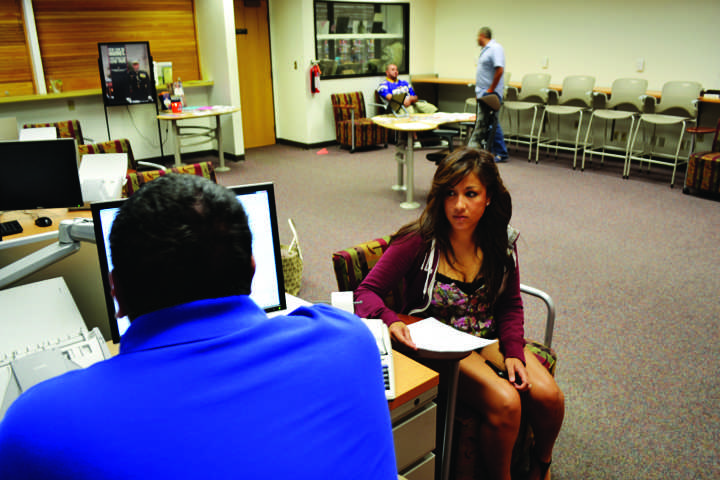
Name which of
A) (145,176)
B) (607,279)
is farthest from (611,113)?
(145,176)

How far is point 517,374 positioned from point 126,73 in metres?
5.85

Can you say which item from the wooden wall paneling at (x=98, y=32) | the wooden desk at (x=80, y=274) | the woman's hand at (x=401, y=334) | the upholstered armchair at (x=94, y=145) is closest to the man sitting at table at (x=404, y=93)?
the wooden wall paneling at (x=98, y=32)

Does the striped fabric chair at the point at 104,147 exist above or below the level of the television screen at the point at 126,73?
below

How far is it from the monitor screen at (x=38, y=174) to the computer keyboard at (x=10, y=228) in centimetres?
20

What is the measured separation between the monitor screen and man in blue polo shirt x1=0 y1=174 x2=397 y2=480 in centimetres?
192

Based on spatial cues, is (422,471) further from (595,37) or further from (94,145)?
(595,37)

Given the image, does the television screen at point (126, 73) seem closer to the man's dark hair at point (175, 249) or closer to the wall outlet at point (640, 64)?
the wall outlet at point (640, 64)

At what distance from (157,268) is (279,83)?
805cm

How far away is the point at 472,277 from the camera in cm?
195

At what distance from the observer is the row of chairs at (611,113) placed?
618 cm

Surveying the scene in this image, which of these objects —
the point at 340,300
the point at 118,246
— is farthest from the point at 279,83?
the point at 118,246

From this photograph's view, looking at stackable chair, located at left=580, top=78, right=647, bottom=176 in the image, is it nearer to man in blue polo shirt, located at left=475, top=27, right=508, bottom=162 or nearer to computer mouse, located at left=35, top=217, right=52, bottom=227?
man in blue polo shirt, located at left=475, top=27, right=508, bottom=162

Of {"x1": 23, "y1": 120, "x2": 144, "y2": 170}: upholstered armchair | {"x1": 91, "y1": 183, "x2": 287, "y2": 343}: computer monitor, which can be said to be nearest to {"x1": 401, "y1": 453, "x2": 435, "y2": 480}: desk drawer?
{"x1": 91, "y1": 183, "x2": 287, "y2": 343}: computer monitor

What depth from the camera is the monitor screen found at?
2.42 meters
